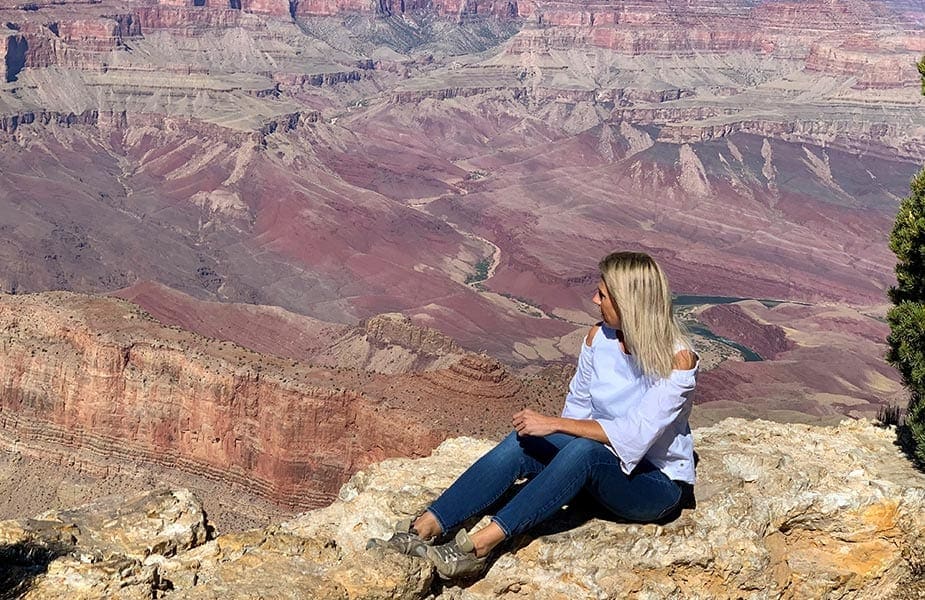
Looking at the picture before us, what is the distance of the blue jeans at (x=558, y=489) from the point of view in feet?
23.0

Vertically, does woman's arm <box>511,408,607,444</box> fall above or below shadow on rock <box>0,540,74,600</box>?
above

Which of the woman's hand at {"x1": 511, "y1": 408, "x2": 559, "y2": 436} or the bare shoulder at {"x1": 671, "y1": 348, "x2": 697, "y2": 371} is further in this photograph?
the woman's hand at {"x1": 511, "y1": 408, "x2": 559, "y2": 436}

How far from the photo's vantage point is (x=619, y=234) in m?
104

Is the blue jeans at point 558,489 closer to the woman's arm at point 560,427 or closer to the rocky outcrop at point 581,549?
the woman's arm at point 560,427

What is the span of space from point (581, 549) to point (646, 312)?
6.56 feet

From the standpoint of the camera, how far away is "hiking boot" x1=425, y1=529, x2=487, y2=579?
22.6 feet

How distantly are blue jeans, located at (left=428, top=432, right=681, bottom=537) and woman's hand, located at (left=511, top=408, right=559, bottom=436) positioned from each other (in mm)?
187

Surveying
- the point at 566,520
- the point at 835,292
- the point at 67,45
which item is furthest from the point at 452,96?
the point at 566,520

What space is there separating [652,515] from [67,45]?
5610 inches

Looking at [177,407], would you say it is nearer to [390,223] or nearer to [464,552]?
[464,552]

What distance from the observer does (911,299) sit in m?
12.4

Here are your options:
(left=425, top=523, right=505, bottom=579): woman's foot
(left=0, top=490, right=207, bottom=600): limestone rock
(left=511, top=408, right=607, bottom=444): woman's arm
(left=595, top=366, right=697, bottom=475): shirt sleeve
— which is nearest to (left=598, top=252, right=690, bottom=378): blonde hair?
(left=595, top=366, right=697, bottom=475): shirt sleeve

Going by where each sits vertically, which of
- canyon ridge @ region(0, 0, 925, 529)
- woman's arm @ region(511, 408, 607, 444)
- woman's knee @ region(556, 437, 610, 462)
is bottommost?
canyon ridge @ region(0, 0, 925, 529)

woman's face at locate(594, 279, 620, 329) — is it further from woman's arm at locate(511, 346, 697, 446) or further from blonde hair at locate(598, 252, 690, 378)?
woman's arm at locate(511, 346, 697, 446)
